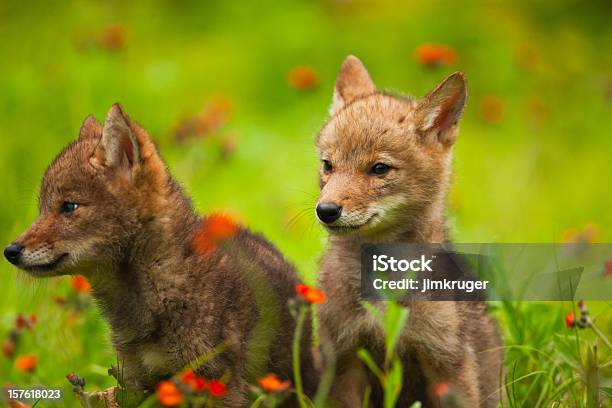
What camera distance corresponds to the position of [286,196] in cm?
805

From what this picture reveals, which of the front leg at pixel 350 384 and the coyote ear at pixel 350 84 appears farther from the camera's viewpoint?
the coyote ear at pixel 350 84

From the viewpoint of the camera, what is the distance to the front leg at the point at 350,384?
443 centimetres

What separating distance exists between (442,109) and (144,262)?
60.6 inches

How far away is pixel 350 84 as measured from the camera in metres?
5.25

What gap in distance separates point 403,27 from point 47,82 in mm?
3748

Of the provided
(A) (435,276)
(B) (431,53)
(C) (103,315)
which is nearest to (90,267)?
(C) (103,315)

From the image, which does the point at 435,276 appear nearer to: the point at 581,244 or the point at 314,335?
the point at 314,335

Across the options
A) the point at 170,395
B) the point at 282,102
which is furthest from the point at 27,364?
Result: the point at 282,102

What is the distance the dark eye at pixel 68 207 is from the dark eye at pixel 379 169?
4.26 feet

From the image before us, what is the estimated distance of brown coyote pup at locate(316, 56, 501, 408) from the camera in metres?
4.32

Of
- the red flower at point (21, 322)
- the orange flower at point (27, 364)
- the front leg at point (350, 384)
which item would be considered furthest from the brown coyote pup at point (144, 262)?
the red flower at point (21, 322)

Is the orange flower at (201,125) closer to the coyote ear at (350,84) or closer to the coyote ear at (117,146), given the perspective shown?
the coyote ear at (350,84)

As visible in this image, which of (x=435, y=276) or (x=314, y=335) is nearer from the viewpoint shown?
(x=435, y=276)

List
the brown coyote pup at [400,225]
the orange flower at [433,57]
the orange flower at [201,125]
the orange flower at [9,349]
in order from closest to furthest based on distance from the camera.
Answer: the brown coyote pup at [400,225] → the orange flower at [9,349] → the orange flower at [433,57] → the orange flower at [201,125]
